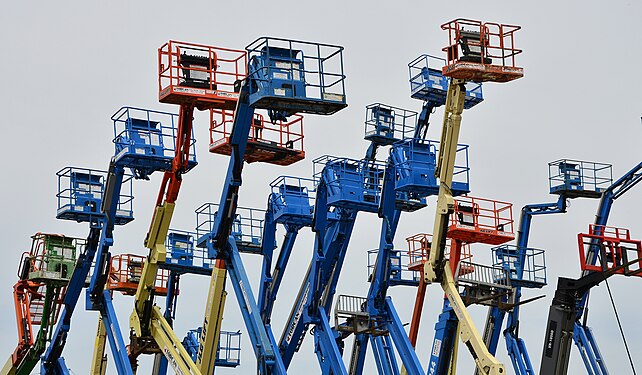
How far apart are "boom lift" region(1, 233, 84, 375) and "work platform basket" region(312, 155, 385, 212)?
855 cm

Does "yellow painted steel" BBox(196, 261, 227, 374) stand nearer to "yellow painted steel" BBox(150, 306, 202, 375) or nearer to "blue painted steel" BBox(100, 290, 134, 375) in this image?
"yellow painted steel" BBox(150, 306, 202, 375)

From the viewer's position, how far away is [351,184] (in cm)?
4003

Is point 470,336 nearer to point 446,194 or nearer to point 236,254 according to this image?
point 446,194

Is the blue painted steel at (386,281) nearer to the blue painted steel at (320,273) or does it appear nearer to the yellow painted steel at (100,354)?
the blue painted steel at (320,273)

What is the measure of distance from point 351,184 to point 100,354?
967cm

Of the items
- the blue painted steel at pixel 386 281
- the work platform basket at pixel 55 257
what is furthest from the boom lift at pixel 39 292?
the blue painted steel at pixel 386 281

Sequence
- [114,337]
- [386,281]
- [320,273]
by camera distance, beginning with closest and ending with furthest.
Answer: [114,337], [386,281], [320,273]

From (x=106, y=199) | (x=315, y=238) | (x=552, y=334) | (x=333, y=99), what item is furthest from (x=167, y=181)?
(x=552, y=334)

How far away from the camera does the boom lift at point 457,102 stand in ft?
108

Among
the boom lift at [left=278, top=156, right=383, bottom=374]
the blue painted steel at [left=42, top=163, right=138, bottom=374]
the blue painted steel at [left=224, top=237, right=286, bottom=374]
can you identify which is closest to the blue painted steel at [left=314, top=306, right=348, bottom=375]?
the boom lift at [left=278, top=156, right=383, bottom=374]

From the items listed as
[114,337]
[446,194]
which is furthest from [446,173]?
[114,337]

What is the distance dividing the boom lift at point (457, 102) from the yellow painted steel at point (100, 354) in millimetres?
12294

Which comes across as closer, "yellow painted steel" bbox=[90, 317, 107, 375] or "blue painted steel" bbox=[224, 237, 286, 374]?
"blue painted steel" bbox=[224, 237, 286, 374]

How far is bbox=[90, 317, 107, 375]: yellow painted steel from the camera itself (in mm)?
41500
